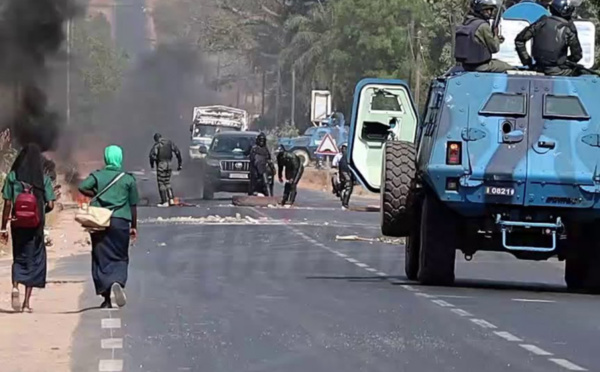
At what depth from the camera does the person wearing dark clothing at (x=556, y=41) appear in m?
18.7

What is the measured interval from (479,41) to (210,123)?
128ft

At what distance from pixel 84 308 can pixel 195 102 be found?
30.9m

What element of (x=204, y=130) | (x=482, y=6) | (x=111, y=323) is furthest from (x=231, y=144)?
(x=111, y=323)

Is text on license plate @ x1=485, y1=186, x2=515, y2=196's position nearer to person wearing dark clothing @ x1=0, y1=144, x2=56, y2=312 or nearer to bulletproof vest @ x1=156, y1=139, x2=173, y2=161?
→ person wearing dark clothing @ x1=0, y1=144, x2=56, y2=312

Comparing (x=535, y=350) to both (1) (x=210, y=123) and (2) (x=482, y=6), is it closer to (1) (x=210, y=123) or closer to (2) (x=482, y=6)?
(2) (x=482, y=6)

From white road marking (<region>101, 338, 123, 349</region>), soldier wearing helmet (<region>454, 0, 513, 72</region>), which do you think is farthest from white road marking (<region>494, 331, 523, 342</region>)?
soldier wearing helmet (<region>454, 0, 513, 72</region>)

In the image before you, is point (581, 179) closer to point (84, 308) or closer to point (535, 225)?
point (535, 225)

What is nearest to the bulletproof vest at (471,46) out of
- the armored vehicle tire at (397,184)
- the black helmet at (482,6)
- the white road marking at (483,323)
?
the black helmet at (482,6)

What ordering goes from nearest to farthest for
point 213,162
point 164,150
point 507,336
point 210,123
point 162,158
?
point 507,336 < point 162,158 < point 164,150 < point 213,162 < point 210,123

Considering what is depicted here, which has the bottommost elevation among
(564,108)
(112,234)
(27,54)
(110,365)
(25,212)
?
(110,365)

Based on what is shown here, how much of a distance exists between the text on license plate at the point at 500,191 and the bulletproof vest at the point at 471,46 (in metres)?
1.75

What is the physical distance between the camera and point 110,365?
39.3 feet

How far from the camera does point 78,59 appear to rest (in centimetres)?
2366

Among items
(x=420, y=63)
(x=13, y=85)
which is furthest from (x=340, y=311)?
(x=420, y=63)
